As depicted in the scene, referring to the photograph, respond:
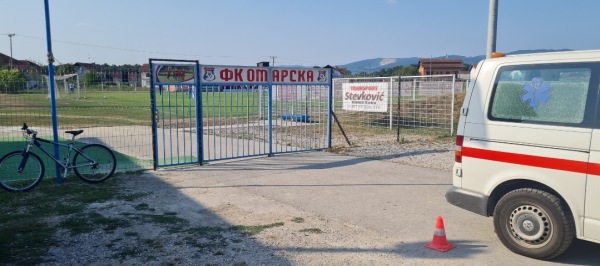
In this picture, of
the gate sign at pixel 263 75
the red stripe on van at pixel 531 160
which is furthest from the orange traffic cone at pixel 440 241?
the gate sign at pixel 263 75

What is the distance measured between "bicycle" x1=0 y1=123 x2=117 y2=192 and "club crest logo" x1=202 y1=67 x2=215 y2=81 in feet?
8.14

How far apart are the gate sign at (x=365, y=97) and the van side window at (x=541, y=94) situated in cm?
1026

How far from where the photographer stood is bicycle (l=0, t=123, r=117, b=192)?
23.8ft

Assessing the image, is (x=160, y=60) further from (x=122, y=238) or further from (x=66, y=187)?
(x=122, y=238)

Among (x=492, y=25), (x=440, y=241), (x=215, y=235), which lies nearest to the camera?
(x=440, y=241)

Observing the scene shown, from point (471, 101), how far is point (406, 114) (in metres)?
12.4

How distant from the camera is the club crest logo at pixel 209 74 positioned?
366 inches

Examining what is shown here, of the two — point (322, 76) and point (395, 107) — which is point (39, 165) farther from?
point (395, 107)

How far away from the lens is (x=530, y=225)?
451 cm

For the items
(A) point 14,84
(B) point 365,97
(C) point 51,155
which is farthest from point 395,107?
(C) point 51,155

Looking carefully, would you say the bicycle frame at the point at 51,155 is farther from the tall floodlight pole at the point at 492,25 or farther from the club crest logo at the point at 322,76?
the tall floodlight pole at the point at 492,25

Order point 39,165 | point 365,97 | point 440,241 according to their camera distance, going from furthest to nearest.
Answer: point 365,97
point 39,165
point 440,241

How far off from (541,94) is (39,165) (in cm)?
747

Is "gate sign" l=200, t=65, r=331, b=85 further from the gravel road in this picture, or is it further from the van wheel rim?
the van wheel rim
